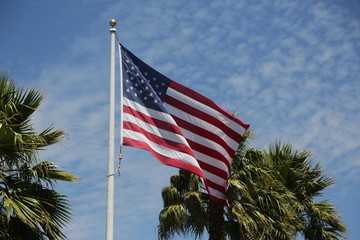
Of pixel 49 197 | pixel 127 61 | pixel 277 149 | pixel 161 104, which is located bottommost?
pixel 49 197

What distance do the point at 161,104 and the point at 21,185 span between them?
3022 millimetres

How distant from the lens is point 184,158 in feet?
34.4

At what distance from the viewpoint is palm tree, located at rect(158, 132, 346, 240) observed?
586 inches

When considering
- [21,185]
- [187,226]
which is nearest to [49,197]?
[21,185]

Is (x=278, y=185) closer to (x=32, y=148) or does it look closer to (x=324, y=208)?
(x=324, y=208)

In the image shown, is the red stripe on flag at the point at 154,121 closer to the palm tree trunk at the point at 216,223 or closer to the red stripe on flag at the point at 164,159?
the red stripe on flag at the point at 164,159

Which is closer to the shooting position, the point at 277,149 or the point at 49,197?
the point at 49,197

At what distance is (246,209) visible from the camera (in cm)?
1498

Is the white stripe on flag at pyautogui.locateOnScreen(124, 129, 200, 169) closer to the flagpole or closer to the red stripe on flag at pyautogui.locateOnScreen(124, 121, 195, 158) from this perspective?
the red stripe on flag at pyautogui.locateOnScreen(124, 121, 195, 158)

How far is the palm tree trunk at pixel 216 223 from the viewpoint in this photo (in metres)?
15.1

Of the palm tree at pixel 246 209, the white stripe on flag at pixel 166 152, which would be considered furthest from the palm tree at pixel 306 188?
the white stripe on flag at pixel 166 152

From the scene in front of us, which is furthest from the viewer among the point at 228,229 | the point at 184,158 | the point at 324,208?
the point at 324,208

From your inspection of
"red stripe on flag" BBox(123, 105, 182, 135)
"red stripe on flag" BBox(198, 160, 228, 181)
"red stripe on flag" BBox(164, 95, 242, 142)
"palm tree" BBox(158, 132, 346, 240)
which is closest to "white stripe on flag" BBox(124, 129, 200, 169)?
"red stripe on flag" BBox(123, 105, 182, 135)

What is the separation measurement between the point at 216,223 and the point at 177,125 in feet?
15.3
